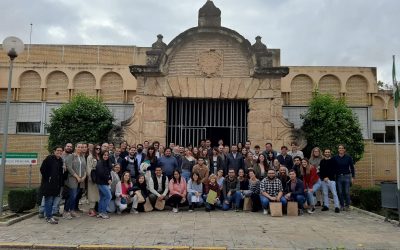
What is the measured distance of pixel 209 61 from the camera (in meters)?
14.5

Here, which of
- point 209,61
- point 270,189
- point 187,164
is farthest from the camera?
point 209,61

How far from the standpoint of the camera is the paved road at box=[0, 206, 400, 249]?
23.6 ft

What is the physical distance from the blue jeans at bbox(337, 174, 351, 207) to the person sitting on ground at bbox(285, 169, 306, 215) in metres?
1.64

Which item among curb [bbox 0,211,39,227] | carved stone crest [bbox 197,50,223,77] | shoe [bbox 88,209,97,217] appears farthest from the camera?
carved stone crest [bbox 197,50,223,77]

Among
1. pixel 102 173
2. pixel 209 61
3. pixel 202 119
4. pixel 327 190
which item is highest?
pixel 209 61

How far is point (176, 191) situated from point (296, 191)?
3289mm

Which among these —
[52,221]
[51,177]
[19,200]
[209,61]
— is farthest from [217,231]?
Answer: [209,61]

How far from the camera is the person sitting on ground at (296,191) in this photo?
10.4m

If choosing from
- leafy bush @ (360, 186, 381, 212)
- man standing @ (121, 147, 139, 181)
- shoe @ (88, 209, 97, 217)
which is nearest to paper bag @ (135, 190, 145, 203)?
man standing @ (121, 147, 139, 181)

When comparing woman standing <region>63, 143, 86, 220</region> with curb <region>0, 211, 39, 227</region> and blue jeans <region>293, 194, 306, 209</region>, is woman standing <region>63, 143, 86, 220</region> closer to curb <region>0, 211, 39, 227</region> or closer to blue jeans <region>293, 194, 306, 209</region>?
curb <region>0, 211, 39, 227</region>

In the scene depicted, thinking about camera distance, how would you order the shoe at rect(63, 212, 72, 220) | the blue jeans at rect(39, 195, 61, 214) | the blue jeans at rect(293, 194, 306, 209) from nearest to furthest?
the blue jeans at rect(39, 195, 61, 214) → the shoe at rect(63, 212, 72, 220) → the blue jeans at rect(293, 194, 306, 209)

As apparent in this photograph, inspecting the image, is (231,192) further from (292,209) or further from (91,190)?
(91,190)

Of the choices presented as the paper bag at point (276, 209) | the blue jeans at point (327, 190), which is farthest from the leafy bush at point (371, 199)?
the paper bag at point (276, 209)

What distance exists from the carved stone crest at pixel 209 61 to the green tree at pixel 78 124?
6068mm
